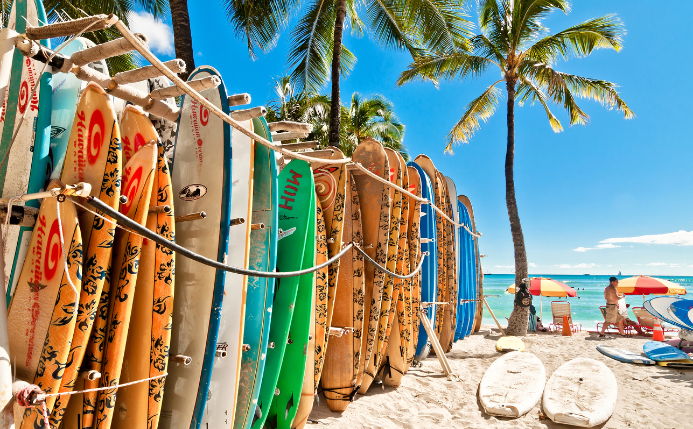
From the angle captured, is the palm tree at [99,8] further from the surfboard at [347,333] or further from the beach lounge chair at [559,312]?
the beach lounge chair at [559,312]

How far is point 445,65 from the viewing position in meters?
9.46

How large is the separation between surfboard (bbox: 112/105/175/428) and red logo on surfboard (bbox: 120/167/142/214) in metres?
0.09

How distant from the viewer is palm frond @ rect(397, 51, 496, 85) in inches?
367

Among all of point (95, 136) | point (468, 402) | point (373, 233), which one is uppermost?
point (95, 136)

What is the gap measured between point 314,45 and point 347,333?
25.2ft

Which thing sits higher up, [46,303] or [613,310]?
[46,303]

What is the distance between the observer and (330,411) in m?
3.30

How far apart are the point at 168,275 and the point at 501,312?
3700 cm

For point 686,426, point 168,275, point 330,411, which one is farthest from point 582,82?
point 168,275

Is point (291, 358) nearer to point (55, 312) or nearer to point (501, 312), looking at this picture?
point (55, 312)

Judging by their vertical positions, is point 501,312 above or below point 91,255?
below

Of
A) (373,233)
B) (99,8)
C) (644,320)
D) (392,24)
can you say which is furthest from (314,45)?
(644,320)

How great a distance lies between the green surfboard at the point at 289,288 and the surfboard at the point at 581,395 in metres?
2.25

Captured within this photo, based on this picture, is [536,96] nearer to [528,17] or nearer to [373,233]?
[528,17]
